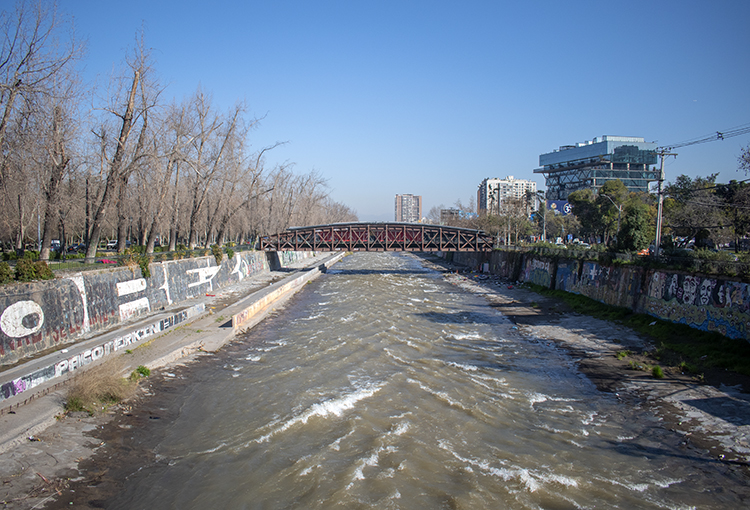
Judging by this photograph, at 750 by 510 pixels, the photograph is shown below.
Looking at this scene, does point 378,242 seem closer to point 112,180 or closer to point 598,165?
point 112,180

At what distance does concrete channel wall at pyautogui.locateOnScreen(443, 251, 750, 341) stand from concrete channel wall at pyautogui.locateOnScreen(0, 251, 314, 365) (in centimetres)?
2286

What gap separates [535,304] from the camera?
30500 mm

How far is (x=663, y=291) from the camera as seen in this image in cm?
2089

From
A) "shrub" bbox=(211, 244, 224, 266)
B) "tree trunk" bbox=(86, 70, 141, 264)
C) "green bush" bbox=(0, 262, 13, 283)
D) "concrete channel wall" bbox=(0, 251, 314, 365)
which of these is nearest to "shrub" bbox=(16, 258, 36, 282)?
"concrete channel wall" bbox=(0, 251, 314, 365)

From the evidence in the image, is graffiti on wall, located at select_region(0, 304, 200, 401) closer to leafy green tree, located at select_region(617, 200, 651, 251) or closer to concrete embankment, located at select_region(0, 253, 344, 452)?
concrete embankment, located at select_region(0, 253, 344, 452)

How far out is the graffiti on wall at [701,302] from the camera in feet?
53.4

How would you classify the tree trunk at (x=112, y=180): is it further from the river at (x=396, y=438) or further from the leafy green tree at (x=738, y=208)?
the leafy green tree at (x=738, y=208)

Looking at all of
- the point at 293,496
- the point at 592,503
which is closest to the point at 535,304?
the point at 592,503

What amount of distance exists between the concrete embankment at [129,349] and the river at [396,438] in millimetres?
1166

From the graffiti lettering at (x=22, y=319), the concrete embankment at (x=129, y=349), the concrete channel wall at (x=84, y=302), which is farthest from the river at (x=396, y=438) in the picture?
the graffiti lettering at (x=22, y=319)

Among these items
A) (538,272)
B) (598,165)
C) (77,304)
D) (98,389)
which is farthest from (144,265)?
(598,165)

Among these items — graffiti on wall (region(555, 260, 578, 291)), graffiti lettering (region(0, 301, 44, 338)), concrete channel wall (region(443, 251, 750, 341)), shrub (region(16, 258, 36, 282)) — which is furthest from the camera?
graffiti on wall (region(555, 260, 578, 291))

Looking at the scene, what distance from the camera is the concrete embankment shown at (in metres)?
10.4

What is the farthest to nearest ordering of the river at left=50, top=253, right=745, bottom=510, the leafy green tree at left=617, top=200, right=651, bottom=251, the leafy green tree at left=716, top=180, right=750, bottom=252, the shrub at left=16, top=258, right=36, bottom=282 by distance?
the leafy green tree at left=716, top=180, right=750, bottom=252 < the leafy green tree at left=617, top=200, right=651, bottom=251 < the shrub at left=16, top=258, right=36, bottom=282 < the river at left=50, top=253, right=745, bottom=510
